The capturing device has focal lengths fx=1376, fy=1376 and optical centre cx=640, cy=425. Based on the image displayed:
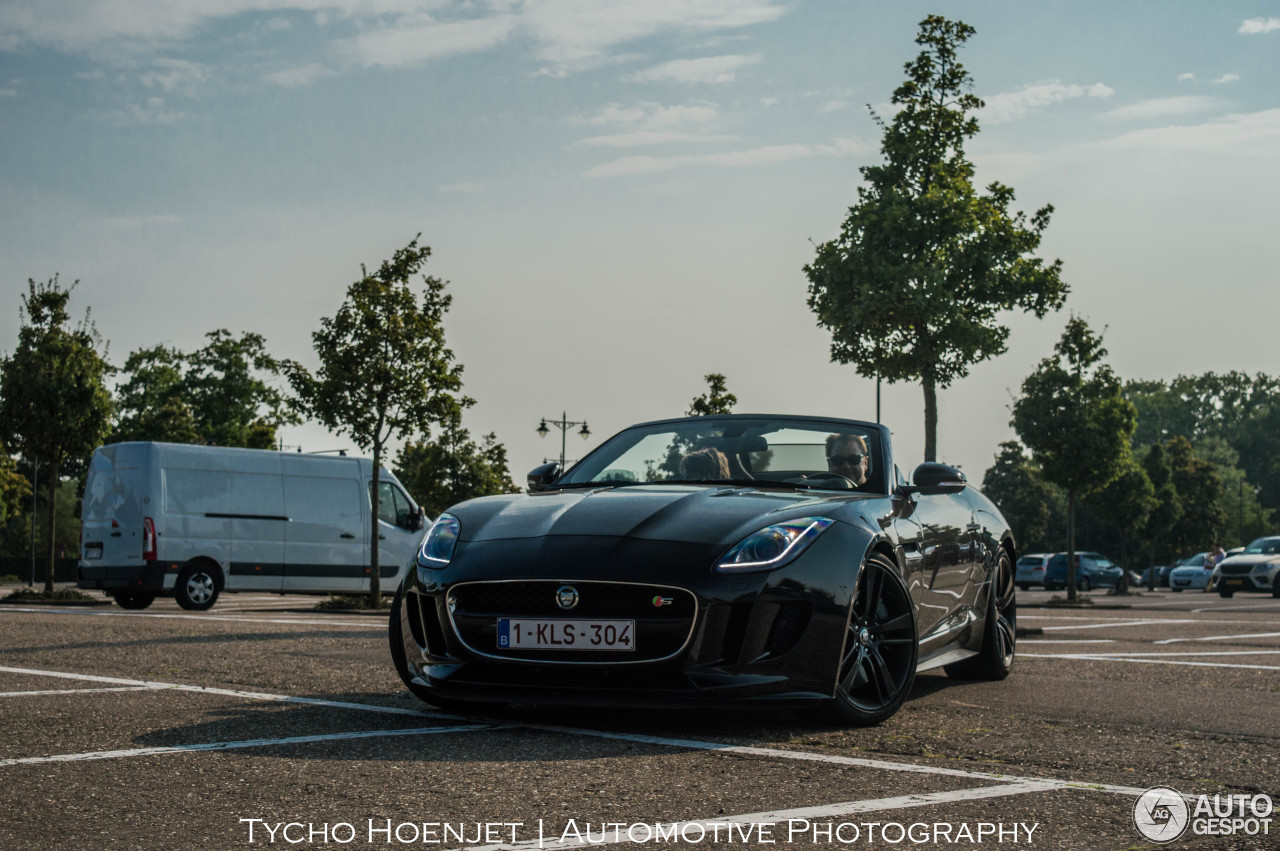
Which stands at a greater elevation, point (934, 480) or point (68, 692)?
point (934, 480)

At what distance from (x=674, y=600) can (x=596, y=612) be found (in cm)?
29

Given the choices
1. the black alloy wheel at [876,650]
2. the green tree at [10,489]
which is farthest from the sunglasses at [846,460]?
the green tree at [10,489]

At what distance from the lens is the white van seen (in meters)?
18.5

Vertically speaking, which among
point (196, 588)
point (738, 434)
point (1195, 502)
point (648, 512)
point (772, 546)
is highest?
point (738, 434)

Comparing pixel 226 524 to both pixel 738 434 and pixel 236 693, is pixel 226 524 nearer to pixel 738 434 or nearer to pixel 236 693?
pixel 236 693

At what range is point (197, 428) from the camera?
60719 millimetres

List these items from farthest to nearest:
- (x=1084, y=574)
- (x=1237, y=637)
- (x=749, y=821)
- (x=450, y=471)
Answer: (x=450, y=471), (x=1084, y=574), (x=1237, y=637), (x=749, y=821)

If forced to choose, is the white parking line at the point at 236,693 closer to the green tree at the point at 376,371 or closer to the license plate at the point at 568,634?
the license plate at the point at 568,634

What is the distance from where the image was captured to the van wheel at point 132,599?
1912cm

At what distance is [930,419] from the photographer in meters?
15.6

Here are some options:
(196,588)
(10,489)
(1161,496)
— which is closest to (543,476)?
(196,588)

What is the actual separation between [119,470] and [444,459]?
3793 cm

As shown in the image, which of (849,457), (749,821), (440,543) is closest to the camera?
(749,821)

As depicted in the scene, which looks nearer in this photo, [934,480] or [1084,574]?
[934,480]
